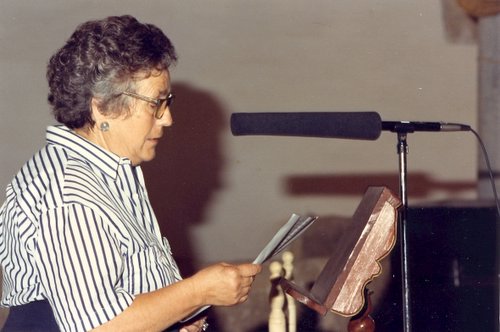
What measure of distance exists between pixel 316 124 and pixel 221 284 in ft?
1.29

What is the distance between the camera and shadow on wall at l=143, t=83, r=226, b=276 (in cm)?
375

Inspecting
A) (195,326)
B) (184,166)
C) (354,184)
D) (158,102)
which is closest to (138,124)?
(158,102)

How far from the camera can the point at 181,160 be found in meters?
3.77

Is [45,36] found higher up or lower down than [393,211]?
higher up

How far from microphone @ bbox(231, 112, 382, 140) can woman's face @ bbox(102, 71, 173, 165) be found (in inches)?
7.7

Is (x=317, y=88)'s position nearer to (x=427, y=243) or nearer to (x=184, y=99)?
(x=184, y=99)

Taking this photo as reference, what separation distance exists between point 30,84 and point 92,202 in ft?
7.46

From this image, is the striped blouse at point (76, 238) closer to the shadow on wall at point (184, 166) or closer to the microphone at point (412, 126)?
the microphone at point (412, 126)

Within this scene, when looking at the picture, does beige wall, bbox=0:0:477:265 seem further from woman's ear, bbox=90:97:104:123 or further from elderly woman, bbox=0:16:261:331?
woman's ear, bbox=90:97:104:123

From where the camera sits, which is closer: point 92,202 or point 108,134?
point 92,202

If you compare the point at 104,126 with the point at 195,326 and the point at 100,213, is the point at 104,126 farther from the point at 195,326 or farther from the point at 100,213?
the point at 195,326

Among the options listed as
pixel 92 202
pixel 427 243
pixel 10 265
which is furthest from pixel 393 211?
→ pixel 427 243

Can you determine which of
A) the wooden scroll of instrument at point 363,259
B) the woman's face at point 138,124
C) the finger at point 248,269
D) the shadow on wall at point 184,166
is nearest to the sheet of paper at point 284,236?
the finger at point 248,269

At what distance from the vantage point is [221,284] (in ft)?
5.42
